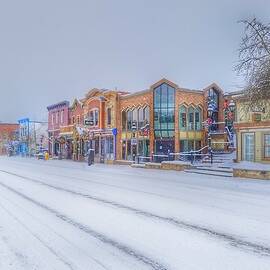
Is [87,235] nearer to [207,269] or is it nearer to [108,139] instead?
[207,269]

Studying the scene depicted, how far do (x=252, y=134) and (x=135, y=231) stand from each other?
22.7 m

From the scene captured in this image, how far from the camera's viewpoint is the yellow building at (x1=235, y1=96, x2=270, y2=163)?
2861cm

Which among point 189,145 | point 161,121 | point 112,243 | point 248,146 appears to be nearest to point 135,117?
point 161,121

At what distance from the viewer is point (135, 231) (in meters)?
8.47

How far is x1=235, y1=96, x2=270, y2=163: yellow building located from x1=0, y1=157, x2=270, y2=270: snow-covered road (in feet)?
48.5

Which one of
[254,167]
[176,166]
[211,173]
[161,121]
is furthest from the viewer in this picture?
[161,121]

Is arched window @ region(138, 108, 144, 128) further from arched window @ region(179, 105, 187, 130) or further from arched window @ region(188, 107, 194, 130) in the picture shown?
arched window @ region(188, 107, 194, 130)

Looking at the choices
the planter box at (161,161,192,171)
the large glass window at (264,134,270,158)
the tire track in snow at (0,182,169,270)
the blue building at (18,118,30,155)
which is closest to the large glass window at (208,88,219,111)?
the planter box at (161,161,192,171)

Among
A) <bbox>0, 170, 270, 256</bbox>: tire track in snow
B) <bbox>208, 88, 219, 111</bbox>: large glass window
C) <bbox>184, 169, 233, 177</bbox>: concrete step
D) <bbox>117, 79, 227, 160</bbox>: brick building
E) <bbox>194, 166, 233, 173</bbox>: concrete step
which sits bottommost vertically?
<bbox>184, 169, 233, 177</bbox>: concrete step

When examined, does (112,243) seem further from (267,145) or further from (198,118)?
(198,118)

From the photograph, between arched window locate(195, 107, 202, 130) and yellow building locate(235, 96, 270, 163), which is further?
arched window locate(195, 107, 202, 130)

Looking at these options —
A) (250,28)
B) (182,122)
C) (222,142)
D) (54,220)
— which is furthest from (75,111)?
(54,220)

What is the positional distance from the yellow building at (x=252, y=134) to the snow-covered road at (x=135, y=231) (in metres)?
14.8

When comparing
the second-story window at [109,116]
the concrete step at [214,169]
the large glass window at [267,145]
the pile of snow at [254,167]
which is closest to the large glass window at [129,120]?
the second-story window at [109,116]
